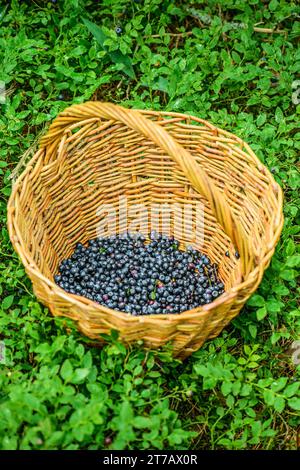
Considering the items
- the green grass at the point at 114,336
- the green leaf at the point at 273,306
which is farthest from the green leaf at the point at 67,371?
the green leaf at the point at 273,306

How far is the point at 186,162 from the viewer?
1.83m

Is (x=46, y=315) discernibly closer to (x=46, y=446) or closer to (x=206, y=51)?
(x=46, y=446)

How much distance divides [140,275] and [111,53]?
1.11 metres

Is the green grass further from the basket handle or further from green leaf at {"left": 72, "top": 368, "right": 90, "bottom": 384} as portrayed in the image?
the basket handle

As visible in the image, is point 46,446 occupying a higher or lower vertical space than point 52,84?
lower

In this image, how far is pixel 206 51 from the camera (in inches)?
112

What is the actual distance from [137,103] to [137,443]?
4.70 ft

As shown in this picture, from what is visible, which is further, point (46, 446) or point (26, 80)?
point (26, 80)

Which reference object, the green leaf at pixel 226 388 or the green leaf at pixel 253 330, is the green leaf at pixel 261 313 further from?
the green leaf at pixel 226 388

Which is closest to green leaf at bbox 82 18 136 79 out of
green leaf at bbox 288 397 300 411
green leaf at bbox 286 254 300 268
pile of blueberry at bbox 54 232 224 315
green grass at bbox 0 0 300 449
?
green grass at bbox 0 0 300 449

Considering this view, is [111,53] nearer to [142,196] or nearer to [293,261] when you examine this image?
[142,196]

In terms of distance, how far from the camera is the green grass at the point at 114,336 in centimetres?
179

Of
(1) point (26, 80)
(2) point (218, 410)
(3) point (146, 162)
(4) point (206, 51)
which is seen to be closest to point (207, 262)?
(3) point (146, 162)

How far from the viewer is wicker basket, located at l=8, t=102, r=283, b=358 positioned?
1.84 meters
